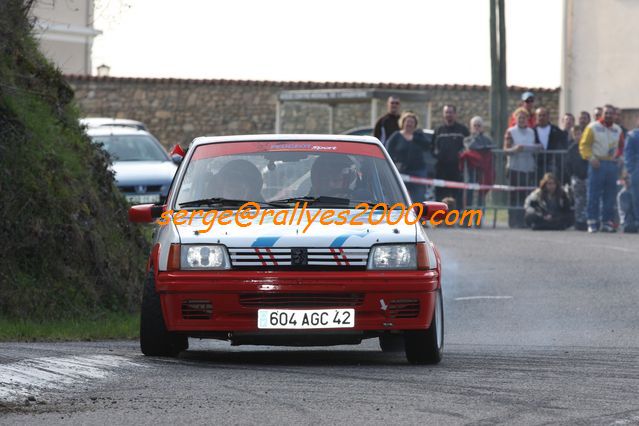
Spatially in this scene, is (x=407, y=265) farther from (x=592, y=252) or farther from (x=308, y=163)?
(x=592, y=252)

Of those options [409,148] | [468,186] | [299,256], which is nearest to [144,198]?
[409,148]

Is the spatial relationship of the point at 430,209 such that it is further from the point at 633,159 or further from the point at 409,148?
the point at 409,148

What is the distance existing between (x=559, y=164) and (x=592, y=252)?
231 inches

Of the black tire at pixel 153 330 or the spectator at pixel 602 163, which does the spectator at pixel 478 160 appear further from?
the black tire at pixel 153 330

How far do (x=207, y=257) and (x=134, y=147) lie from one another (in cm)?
1717

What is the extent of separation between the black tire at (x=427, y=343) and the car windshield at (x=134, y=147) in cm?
1655

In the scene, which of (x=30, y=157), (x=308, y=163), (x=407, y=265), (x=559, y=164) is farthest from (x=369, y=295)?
(x=559, y=164)

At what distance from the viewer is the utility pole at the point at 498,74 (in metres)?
34.8

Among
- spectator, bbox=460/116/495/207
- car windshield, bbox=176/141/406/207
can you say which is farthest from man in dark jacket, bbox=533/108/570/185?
car windshield, bbox=176/141/406/207

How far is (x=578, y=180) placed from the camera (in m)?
27.2

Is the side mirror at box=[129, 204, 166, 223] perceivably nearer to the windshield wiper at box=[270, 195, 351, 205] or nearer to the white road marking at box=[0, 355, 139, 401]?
the windshield wiper at box=[270, 195, 351, 205]

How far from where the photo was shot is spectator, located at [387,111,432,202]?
2688 cm

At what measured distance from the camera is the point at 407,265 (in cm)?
1005

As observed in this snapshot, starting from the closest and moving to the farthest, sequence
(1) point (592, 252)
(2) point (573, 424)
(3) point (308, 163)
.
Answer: (2) point (573, 424), (3) point (308, 163), (1) point (592, 252)
